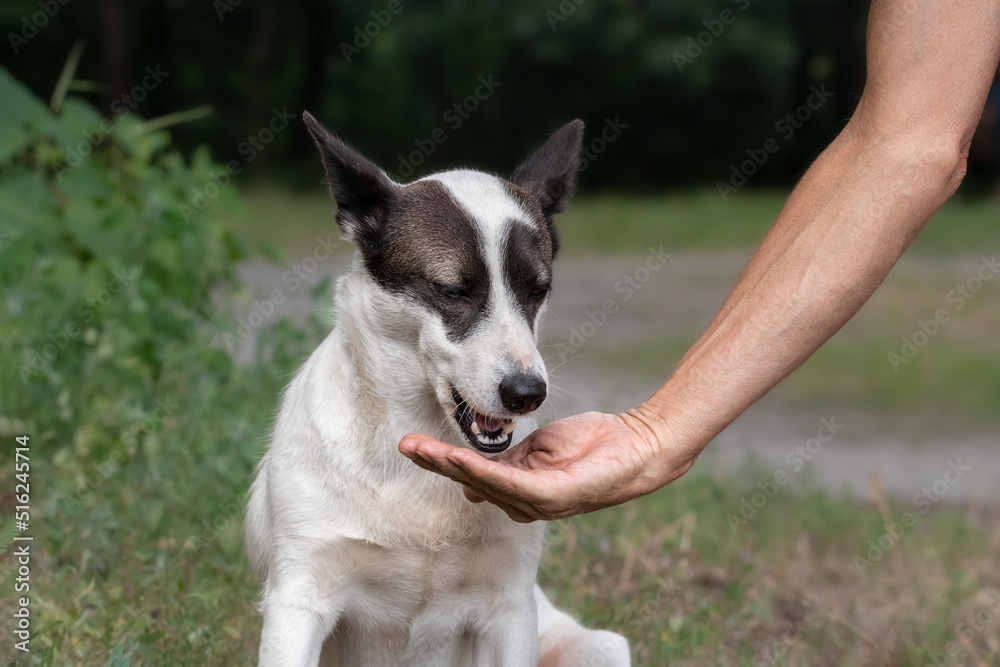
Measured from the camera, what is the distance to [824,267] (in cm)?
244

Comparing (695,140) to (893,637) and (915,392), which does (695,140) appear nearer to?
(915,392)

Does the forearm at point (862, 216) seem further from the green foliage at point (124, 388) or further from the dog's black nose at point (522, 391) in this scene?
the green foliage at point (124, 388)

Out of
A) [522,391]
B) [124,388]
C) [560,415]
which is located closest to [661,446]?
[522,391]

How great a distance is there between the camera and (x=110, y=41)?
20.7 m

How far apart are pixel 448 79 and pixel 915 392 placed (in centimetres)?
2067

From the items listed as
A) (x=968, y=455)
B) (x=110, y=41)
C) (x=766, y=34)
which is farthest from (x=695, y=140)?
(x=968, y=455)

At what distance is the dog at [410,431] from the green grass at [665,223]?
11031mm

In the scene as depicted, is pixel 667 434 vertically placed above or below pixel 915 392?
above

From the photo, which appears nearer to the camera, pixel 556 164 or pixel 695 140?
pixel 556 164

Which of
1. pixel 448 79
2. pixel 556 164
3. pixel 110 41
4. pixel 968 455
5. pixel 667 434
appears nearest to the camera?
pixel 667 434

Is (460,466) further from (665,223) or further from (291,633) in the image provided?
(665,223)

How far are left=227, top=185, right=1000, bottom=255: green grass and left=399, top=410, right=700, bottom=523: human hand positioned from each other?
37.9 ft

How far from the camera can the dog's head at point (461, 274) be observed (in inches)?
104

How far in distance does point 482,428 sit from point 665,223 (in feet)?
47.9
